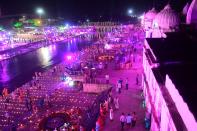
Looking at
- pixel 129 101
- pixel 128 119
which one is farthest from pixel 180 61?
pixel 129 101

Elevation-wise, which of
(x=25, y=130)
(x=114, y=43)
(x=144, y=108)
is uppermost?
(x=114, y=43)

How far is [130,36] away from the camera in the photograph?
219ft

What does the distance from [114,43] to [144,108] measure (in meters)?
35.5

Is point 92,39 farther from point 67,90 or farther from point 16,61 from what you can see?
point 67,90

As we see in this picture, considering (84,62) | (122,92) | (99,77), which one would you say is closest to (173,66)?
(122,92)

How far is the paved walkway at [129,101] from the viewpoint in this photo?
2010 cm

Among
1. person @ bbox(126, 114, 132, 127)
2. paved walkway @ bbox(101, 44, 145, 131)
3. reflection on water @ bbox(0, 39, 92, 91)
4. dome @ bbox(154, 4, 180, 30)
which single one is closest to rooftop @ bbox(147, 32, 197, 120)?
dome @ bbox(154, 4, 180, 30)

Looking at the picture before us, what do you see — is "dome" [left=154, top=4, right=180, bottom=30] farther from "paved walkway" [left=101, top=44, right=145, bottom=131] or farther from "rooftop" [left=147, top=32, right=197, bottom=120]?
"paved walkway" [left=101, top=44, right=145, bottom=131]

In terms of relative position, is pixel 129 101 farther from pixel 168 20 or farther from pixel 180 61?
pixel 168 20

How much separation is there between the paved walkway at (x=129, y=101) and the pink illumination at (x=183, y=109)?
304 inches

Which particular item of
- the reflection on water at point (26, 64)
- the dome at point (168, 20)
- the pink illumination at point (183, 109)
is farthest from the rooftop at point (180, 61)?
the reflection on water at point (26, 64)

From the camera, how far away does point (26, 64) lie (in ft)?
185

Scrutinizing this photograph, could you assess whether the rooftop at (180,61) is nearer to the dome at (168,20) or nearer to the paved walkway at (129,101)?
the dome at (168,20)

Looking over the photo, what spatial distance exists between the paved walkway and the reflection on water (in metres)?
17.8
